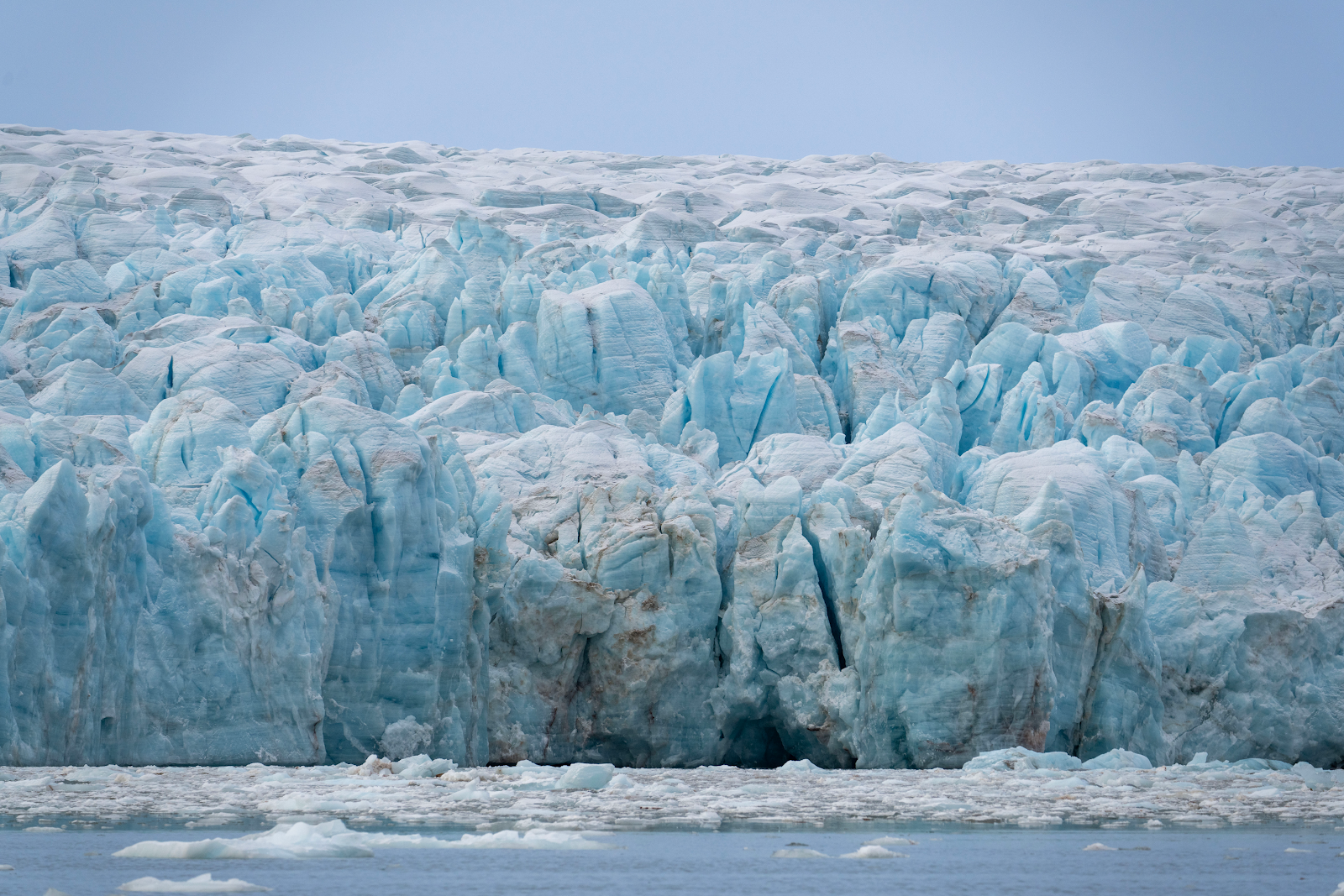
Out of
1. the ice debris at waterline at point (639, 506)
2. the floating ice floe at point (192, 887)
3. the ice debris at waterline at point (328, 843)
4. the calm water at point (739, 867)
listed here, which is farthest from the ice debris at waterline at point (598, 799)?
the ice debris at waterline at point (639, 506)

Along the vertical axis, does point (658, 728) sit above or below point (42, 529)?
below

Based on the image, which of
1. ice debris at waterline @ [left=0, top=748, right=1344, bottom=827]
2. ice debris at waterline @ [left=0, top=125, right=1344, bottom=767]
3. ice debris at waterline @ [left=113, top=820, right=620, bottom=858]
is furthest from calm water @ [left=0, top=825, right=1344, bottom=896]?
ice debris at waterline @ [left=0, top=125, right=1344, bottom=767]

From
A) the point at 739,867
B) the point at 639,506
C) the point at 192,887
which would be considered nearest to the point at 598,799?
the point at 739,867

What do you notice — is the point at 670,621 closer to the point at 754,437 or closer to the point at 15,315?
the point at 754,437

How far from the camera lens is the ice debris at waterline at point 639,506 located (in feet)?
71.5

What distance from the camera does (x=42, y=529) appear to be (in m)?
19.5

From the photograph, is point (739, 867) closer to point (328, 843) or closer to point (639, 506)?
point (328, 843)

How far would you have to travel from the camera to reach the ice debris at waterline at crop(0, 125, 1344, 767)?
21.8 metres

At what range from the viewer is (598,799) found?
16422 mm

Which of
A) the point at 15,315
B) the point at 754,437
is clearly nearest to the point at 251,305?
the point at 15,315

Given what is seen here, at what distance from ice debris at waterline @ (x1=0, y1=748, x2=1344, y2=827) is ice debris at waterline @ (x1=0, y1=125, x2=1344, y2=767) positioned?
7.53 feet

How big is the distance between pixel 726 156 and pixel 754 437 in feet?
161

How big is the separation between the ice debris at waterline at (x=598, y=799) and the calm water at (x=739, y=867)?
39cm

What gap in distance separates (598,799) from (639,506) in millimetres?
9228
